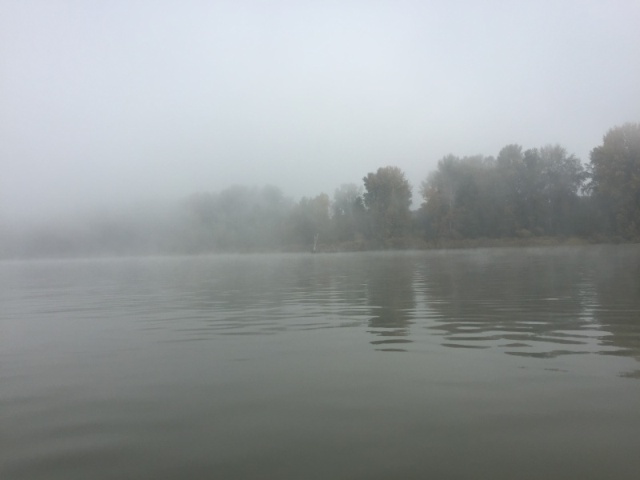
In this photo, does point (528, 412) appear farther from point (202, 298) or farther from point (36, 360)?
point (202, 298)

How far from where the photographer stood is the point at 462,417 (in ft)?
14.5

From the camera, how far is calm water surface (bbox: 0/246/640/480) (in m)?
3.64

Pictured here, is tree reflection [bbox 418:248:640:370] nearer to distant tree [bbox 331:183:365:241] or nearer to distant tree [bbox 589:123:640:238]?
distant tree [bbox 589:123:640:238]

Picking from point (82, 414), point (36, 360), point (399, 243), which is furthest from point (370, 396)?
point (399, 243)

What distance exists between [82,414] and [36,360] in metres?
3.07

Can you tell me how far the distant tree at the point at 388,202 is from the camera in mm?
82250

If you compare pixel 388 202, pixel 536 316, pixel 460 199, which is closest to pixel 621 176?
pixel 460 199

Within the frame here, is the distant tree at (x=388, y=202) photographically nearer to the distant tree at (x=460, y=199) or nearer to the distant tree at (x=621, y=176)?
the distant tree at (x=460, y=199)

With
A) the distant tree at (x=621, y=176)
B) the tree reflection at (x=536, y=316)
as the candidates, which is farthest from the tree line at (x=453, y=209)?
the tree reflection at (x=536, y=316)

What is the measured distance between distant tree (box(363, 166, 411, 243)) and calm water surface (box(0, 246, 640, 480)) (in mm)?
71962

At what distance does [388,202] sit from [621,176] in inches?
1319

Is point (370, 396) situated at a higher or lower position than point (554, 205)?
lower

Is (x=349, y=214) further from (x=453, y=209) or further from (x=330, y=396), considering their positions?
(x=330, y=396)

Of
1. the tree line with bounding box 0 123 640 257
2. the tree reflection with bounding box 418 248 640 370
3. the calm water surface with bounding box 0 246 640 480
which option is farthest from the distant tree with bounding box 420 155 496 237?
the calm water surface with bounding box 0 246 640 480
